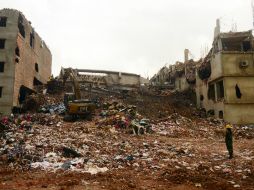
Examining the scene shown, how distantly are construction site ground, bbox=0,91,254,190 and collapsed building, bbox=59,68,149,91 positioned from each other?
993 cm

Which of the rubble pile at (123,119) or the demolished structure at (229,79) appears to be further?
the demolished structure at (229,79)

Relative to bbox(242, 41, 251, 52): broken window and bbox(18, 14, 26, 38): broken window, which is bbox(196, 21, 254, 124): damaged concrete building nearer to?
bbox(242, 41, 251, 52): broken window

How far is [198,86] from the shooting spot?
2711 centimetres

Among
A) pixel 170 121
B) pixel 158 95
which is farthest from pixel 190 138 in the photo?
pixel 158 95

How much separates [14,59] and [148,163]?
55.0 feet

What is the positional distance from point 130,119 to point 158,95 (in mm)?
8080

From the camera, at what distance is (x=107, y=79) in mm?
30344

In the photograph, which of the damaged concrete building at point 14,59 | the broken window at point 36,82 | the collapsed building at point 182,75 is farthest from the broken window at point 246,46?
the broken window at point 36,82

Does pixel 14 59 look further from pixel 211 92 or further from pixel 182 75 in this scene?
pixel 182 75

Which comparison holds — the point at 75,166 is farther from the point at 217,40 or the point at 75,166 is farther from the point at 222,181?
the point at 217,40

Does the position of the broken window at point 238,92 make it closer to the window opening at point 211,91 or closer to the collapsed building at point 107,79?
the window opening at point 211,91

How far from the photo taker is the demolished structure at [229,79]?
21828 mm

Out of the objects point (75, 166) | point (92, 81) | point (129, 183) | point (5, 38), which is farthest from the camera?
point (92, 81)

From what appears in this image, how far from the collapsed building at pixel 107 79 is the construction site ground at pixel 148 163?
9.93m
